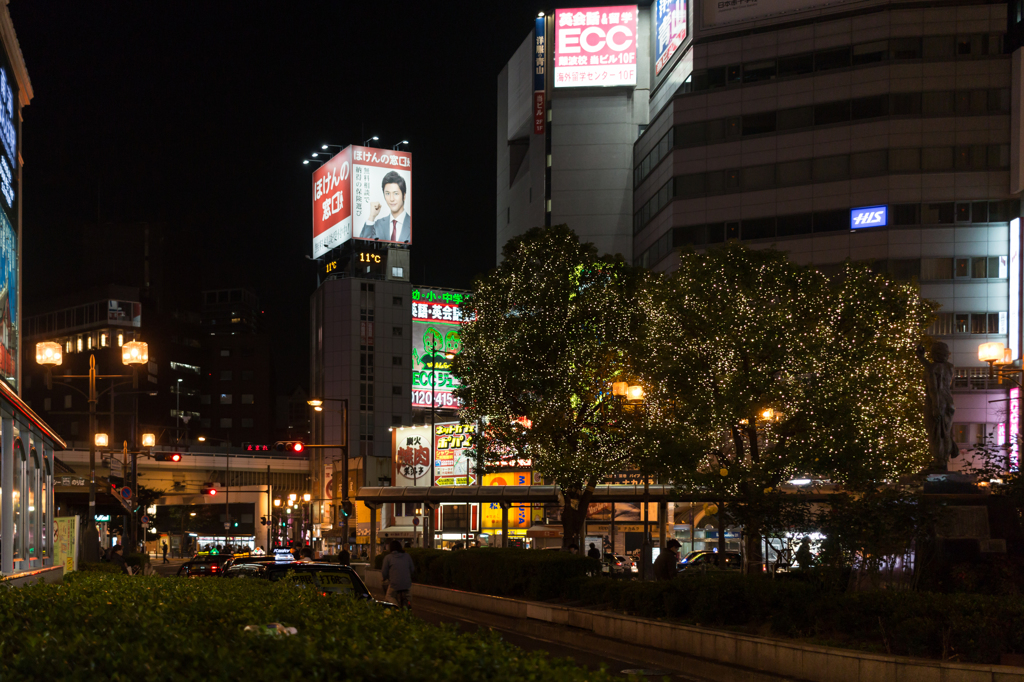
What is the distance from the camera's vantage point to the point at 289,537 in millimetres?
117500

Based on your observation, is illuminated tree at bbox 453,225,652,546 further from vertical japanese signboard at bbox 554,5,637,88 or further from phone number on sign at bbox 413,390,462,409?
phone number on sign at bbox 413,390,462,409

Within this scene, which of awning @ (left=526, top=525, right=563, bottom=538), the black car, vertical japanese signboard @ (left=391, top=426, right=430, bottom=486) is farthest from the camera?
vertical japanese signboard @ (left=391, top=426, right=430, bottom=486)

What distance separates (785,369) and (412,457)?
4654 cm

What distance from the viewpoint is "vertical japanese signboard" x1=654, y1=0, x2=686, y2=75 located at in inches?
2827

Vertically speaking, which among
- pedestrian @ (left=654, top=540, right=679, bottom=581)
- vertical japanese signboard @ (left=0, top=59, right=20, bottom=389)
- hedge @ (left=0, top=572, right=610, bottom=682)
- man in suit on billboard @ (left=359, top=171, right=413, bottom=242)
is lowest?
pedestrian @ (left=654, top=540, right=679, bottom=581)

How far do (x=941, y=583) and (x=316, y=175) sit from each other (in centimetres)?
11582

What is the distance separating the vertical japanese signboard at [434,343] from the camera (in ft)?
323

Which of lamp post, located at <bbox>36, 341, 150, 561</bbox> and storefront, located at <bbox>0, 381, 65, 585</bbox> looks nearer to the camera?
storefront, located at <bbox>0, 381, 65, 585</bbox>

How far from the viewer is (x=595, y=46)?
83562 mm

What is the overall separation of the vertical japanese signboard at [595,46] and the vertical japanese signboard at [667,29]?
143 inches

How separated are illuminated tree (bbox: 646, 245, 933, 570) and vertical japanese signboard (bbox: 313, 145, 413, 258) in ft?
285

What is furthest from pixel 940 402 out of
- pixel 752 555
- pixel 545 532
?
pixel 545 532

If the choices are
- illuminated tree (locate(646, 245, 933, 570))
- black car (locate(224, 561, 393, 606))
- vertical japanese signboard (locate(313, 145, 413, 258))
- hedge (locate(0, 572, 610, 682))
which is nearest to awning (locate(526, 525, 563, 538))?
illuminated tree (locate(646, 245, 933, 570))

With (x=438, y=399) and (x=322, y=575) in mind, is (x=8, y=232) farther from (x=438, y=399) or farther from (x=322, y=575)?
(x=438, y=399)
